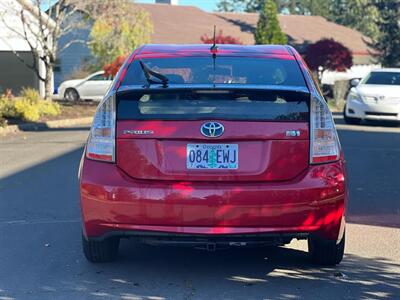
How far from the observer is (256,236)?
528 centimetres

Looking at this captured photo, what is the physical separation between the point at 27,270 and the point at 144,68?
1.82 meters

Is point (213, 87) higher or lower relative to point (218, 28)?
lower

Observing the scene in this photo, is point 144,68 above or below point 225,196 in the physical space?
above

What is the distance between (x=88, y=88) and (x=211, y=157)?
26162 millimetres

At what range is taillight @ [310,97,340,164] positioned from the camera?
212 inches

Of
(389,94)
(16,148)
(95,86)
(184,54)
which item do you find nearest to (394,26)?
(95,86)

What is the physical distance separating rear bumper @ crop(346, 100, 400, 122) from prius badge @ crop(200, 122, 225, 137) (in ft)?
46.9

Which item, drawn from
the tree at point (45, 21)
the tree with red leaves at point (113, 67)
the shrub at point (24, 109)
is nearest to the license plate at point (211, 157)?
the shrub at point (24, 109)

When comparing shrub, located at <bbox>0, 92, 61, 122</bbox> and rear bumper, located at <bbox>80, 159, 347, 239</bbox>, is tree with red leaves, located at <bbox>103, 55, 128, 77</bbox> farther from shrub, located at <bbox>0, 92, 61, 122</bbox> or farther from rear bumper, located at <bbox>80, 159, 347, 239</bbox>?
rear bumper, located at <bbox>80, 159, 347, 239</bbox>

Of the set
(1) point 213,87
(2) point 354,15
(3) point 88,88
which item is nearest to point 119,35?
(3) point 88,88

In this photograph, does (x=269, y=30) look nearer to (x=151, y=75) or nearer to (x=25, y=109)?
(x=25, y=109)

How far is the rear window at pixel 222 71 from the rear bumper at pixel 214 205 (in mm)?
823

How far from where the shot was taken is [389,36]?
1781 inches

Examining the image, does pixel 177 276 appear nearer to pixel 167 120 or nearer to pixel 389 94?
pixel 167 120
